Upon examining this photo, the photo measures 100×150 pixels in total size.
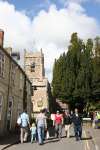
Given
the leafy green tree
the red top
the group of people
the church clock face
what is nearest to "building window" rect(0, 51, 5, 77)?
the group of people

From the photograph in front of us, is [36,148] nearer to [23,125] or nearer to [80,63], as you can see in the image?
[23,125]

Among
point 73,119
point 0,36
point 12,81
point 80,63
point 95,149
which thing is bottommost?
point 95,149

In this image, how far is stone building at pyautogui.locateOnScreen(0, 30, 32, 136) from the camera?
28312 mm

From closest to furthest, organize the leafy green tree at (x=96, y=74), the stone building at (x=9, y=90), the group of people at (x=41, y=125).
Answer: the group of people at (x=41, y=125) → the stone building at (x=9, y=90) → the leafy green tree at (x=96, y=74)

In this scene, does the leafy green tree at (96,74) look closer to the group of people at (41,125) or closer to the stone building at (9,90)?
the stone building at (9,90)

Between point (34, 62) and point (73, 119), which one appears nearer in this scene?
point (73, 119)

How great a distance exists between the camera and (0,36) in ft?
106

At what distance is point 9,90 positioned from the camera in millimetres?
30781

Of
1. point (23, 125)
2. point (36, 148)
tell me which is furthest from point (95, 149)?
point (23, 125)

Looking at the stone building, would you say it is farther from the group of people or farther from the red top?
the red top

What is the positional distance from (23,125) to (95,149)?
4756 mm

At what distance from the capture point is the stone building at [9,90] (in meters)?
28.3

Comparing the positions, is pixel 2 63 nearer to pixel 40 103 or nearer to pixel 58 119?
pixel 58 119

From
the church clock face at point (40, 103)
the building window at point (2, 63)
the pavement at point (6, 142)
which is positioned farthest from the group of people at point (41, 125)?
the church clock face at point (40, 103)
